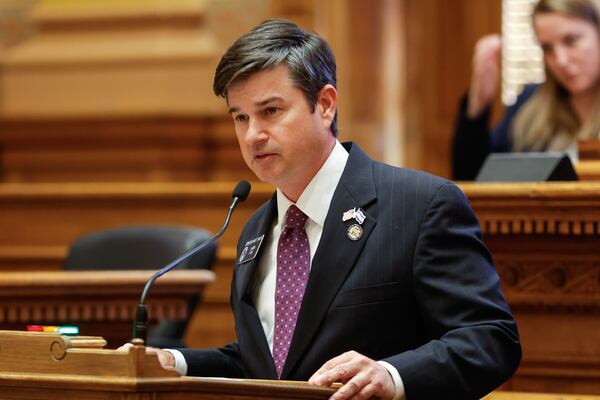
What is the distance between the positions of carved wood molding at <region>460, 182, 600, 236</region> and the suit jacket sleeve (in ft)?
2.57

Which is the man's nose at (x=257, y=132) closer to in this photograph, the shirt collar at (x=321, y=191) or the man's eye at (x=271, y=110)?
the man's eye at (x=271, y=110)

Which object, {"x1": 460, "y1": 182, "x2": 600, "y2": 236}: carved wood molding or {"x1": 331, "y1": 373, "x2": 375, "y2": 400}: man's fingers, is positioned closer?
{"x1": 331, "y1": 373, "x2": 375, "y2": 400}: man's fingers

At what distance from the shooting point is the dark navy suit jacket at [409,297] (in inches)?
94.6

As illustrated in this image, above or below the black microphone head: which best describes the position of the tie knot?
below

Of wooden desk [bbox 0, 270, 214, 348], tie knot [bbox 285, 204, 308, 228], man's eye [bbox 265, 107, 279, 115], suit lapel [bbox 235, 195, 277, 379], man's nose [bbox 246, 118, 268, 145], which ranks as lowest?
wooden desk [bbox 0, 270, 214, 348]

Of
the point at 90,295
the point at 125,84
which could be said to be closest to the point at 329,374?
the point at 90,295

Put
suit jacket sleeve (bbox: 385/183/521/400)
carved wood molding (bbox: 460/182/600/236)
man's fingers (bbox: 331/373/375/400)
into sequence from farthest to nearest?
carved wood molding (bbox: 460/182/600/236), suit jacket sleeve (bbox: 385/183/521/400), man's fingers (bbox: 331/373/375/400)

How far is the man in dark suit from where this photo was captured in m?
2.44

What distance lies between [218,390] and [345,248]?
56cm

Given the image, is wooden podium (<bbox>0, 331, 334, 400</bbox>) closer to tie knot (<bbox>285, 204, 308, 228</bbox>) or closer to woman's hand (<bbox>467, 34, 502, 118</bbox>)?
tie knot (<bbox>285, 204, 308, 228</bbox>)

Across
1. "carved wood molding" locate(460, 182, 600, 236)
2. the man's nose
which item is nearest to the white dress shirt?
the man's nose

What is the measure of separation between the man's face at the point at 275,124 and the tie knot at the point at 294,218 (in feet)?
0.32

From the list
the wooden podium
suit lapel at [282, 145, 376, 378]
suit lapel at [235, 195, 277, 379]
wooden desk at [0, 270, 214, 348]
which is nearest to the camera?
the wooden podium

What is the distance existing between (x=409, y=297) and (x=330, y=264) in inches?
7.3
